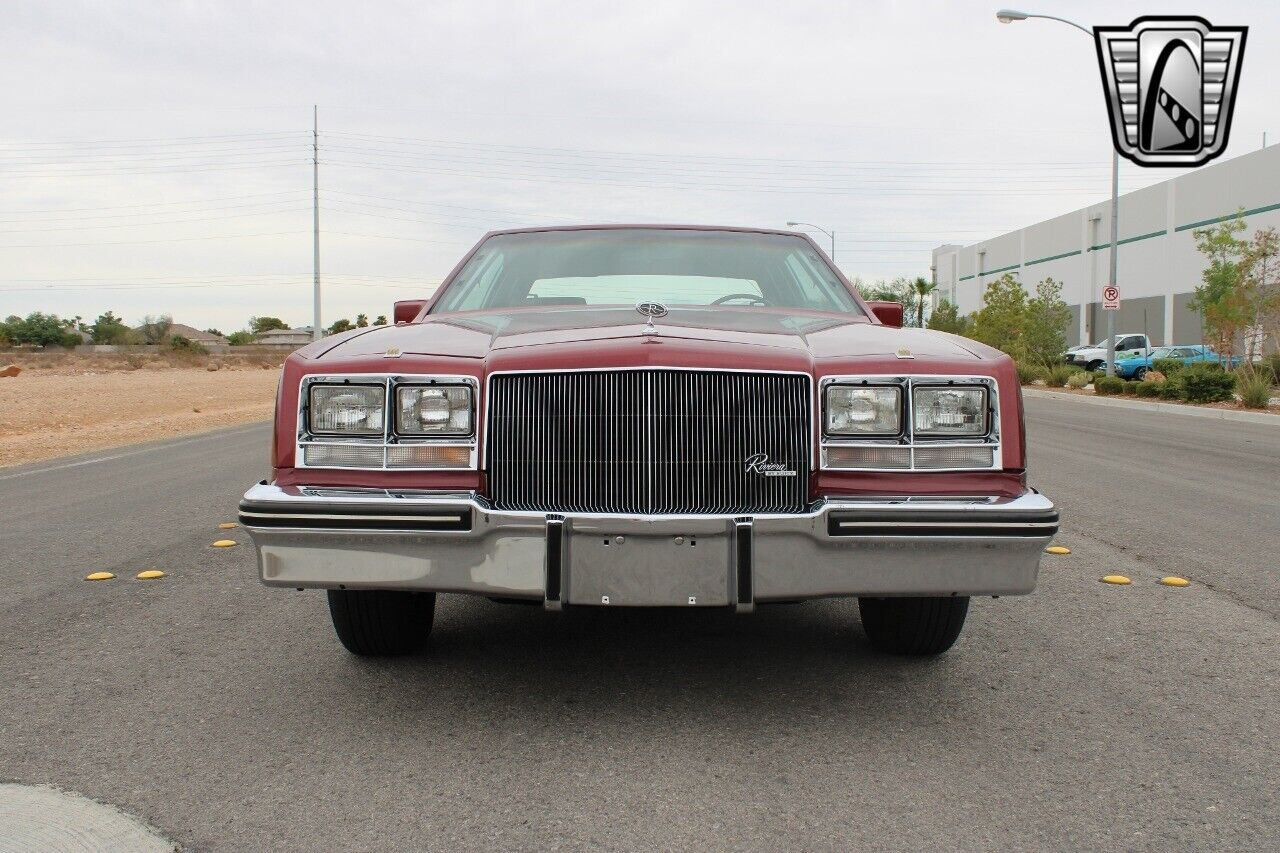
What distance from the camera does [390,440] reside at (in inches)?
123

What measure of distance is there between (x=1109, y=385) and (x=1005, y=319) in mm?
18705

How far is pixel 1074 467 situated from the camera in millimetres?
10336

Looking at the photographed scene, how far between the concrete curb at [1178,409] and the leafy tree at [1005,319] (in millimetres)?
15293

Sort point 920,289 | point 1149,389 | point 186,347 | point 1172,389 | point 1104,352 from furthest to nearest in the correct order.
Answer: point 920,289, point 186,347, point 1104,352, point 1149,389, point 1172,389

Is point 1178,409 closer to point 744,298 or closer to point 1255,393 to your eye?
point 1255,393

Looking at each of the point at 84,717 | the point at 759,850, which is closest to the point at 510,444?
the point at 759,850

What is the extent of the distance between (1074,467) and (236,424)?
44.2 feet

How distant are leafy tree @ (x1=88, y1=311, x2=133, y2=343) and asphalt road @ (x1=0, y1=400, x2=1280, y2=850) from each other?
103029mm

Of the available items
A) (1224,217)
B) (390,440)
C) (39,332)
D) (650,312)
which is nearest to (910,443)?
(650,312)

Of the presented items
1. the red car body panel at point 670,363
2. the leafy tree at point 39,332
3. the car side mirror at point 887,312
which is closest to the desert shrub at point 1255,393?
the car side mirror at point 887,312

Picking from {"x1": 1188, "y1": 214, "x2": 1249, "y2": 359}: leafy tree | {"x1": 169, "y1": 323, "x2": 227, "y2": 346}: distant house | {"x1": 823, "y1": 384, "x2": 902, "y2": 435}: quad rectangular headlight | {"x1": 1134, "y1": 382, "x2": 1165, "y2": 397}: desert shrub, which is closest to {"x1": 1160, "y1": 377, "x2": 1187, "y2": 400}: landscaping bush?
{"x1": 1134, "y1": 382, "x2": 1165, "y2": 397}: desert shrub

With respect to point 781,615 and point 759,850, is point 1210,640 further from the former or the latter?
point 759,850

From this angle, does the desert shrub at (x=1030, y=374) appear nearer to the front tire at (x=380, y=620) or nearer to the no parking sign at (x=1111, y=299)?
the no parking sign at (x=1111, y=299)

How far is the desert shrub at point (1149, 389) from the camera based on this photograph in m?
23.7
